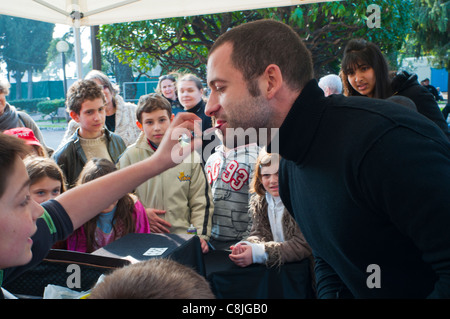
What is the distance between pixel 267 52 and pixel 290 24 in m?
7.33

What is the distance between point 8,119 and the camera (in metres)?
4.15

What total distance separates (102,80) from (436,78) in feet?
126

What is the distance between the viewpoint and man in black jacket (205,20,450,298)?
1035mm

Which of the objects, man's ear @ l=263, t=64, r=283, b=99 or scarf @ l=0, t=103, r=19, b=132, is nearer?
man's ear @ l=263, t=64, r=283, b=99

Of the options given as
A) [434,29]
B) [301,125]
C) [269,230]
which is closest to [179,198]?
[269,230]

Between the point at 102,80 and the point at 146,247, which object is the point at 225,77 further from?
the point at 102,80

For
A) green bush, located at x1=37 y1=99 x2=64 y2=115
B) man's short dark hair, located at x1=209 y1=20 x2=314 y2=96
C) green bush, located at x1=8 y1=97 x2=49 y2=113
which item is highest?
green bush, located at x1=8 y1=97 x2=49 y2=113

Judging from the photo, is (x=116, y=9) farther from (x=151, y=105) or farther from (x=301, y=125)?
(x=301, y=125)

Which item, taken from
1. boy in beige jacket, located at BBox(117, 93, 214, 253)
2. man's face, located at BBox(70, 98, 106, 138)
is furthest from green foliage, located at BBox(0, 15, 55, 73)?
boy in beige jacket, located at BBox(117, 93, 214, 253)

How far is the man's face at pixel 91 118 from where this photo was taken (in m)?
3.81

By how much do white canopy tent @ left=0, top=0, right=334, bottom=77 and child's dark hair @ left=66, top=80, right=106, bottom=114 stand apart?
96cm

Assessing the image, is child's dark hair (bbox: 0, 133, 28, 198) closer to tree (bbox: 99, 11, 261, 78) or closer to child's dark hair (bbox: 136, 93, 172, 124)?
child's dark hair (bbox: 136, 93, 172, 124)

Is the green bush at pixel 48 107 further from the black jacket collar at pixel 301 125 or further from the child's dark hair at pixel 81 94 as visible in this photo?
the black jacket collar at pixel 301 125

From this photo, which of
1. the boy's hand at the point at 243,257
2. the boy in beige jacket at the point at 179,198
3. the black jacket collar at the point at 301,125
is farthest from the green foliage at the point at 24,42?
the black jacket collar at the point at 301,125
